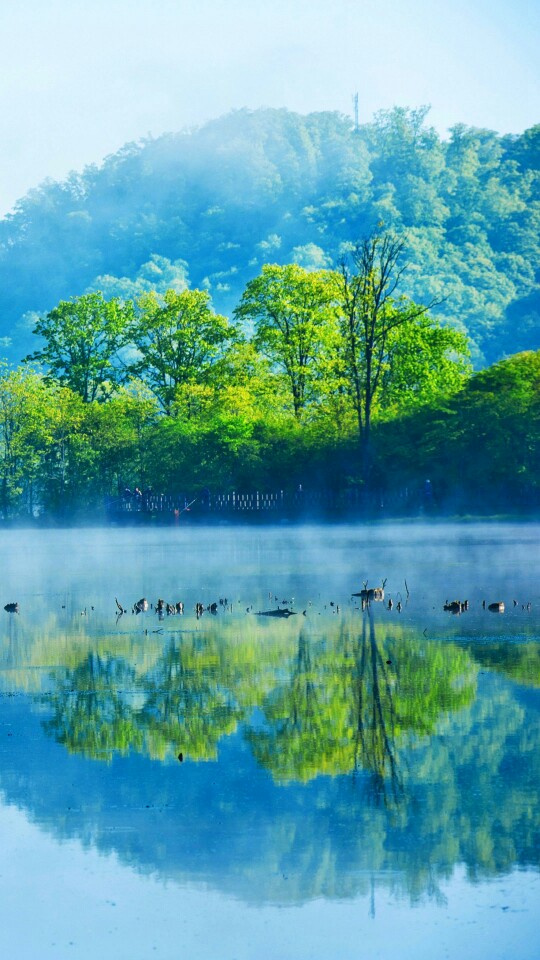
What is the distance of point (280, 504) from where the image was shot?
197ft

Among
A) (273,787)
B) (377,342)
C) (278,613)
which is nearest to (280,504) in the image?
(377,342)

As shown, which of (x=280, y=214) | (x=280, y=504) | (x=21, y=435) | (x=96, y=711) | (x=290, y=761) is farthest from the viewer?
(x=280, y=214)

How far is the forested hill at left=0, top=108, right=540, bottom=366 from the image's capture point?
411 feet

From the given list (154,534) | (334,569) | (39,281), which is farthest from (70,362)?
(39,281)

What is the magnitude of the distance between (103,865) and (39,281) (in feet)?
537

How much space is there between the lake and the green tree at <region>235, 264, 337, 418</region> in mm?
→ 48897

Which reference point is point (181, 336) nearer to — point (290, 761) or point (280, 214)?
point (290, 761)

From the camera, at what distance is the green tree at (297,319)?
64750 mm

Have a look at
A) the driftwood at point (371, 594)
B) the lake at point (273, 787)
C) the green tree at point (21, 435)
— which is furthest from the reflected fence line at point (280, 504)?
the lake at point (273, 787)

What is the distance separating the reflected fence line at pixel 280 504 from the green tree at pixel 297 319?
669 cm

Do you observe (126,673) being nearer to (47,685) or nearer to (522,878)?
(47,685)

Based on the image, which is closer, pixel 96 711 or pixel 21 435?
pixel 96 711

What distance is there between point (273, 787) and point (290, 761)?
2.09 feet

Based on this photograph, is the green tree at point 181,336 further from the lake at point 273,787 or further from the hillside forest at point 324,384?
the lake at point 273,787
